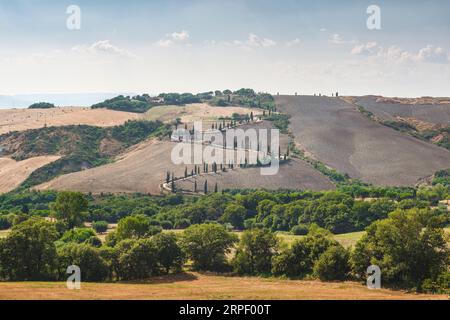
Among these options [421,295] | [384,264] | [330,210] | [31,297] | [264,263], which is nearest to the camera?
[31,297]

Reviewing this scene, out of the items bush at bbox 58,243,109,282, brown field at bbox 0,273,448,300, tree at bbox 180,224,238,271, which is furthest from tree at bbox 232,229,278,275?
bush at bbox 58,243,109,282

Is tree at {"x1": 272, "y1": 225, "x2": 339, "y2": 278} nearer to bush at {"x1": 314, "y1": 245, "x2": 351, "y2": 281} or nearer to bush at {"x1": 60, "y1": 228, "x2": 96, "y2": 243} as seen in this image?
bush at {"x1": 314, "y1": 245, "x2": 351, "y2": 281}

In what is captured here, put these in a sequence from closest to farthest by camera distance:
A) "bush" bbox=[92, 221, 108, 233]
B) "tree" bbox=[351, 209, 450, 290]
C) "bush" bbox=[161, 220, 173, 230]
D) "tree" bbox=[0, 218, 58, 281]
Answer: "tree" bbox=[351, 209, 450, 290], "tree" bbox=[0, 218, 58, 281], "bush" bbox=[92, 221, 108, 233], "bush" bbox=[161, 220, 173, 230]

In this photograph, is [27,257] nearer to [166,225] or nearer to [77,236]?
[77,236]

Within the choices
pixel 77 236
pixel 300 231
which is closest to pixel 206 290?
pixel 77 236

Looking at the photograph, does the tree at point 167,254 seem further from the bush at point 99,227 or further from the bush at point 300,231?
the bush at point 99,227

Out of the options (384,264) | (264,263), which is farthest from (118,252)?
(384,264)

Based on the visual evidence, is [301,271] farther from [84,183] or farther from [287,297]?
[84,183]

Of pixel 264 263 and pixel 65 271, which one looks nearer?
pixel 65 271
